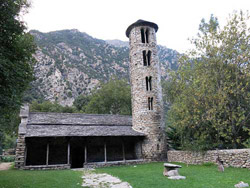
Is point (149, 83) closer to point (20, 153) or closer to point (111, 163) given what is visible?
point (111, 163)

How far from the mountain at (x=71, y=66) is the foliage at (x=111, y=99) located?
19.7 metres

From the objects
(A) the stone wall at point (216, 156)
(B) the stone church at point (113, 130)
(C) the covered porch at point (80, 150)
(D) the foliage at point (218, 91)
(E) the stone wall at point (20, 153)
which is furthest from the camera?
(C) the covered porch at point (80, 150)

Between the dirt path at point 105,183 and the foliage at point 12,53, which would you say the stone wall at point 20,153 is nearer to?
the foliage at point 12,53

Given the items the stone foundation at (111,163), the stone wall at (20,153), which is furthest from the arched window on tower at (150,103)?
the stone wall at (20,153)

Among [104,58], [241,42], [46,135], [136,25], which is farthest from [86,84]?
[241,42]

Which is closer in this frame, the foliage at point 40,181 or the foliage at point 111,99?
the foliage at point 40,181

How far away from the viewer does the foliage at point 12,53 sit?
23.6 ft

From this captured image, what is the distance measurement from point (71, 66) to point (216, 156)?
60255 mm

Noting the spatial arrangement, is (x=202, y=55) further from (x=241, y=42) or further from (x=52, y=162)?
(x=52, y=162)

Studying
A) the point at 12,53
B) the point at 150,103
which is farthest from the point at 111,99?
the point at 12,53

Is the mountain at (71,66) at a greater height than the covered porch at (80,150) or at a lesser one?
greater

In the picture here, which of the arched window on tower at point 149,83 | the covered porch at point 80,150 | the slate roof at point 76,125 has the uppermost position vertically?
the arched window on tower at point 149,83

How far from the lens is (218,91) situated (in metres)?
11.5

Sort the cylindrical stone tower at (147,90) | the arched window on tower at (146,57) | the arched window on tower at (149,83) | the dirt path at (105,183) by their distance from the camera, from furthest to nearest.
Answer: the arched window on tower at (146,57), the arched window on tower at (149,83), the cylindrical stone tower at (147,90), the dirt path at (105,183)
